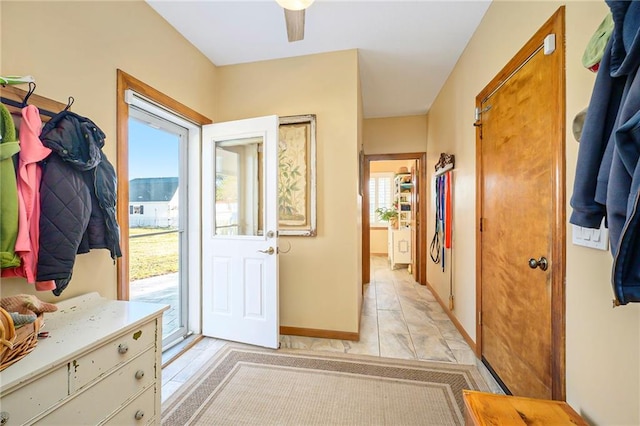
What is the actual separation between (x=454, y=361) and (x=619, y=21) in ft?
7.39

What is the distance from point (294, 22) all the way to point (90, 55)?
1235 millimetres

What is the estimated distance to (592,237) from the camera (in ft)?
3.34

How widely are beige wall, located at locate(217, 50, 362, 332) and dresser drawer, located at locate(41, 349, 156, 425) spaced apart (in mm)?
1465

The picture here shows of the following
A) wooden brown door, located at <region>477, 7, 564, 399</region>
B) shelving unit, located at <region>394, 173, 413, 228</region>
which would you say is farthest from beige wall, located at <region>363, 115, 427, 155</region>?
wooden brown door, located at <region>477, 7, 564, 399</region>

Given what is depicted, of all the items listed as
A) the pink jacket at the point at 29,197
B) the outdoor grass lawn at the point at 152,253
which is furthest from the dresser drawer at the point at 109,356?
the outdoor grass lawn at the point at 152,253

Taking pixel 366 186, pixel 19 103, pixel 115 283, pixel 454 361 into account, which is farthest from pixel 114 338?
pixel 366 186

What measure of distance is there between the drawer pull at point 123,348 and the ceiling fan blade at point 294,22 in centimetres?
196

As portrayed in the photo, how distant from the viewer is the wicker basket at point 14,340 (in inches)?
28.7

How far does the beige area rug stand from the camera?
152 cm

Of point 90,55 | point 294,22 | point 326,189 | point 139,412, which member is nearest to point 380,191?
point 326,189

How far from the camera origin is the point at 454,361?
2078 millimetres

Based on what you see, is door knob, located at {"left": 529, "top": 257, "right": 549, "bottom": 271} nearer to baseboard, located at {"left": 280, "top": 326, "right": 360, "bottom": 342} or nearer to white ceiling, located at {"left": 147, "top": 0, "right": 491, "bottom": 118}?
baseboard, located at {"left": 280, "top": 326, "right": 360, "bottom": 342}

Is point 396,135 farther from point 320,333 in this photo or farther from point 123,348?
point 123,348

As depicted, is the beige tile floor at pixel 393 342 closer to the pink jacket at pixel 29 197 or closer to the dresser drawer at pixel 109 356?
the dresser drawer at pixel 109 356
